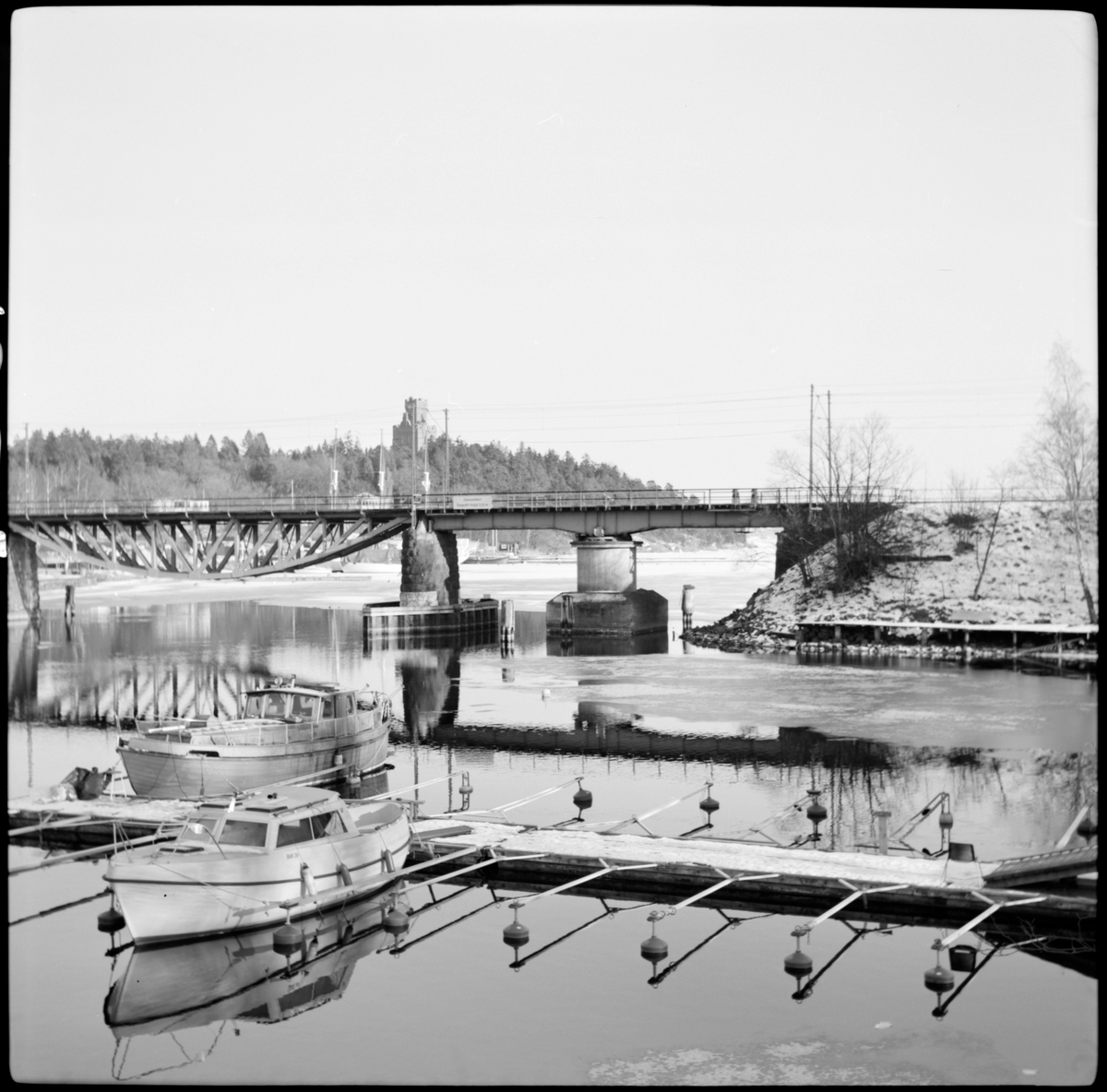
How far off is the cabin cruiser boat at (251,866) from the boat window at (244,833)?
0.02m

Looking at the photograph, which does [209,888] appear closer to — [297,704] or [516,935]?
[516,935]

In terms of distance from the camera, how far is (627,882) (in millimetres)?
25375

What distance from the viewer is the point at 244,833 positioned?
953 inches

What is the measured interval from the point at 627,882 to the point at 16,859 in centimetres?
1319

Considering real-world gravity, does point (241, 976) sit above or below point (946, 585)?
below

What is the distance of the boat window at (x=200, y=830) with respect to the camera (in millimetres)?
24141

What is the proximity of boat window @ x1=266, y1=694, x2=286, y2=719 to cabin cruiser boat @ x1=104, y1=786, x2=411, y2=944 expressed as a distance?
12.3 metres

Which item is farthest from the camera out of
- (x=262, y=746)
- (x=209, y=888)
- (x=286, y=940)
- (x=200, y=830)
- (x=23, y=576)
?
(x=23, y=576)

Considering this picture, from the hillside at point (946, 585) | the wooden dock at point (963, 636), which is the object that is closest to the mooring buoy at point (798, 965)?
the wooden dock at point (963, 636)

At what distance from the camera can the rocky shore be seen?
7075cm

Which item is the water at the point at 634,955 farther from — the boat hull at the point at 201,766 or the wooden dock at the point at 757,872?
the boat hull at the point at 201,766

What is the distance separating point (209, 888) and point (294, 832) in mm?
1960

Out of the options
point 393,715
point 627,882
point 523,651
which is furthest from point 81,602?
point 627,882

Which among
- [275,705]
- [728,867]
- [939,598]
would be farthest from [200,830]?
[939,598]
